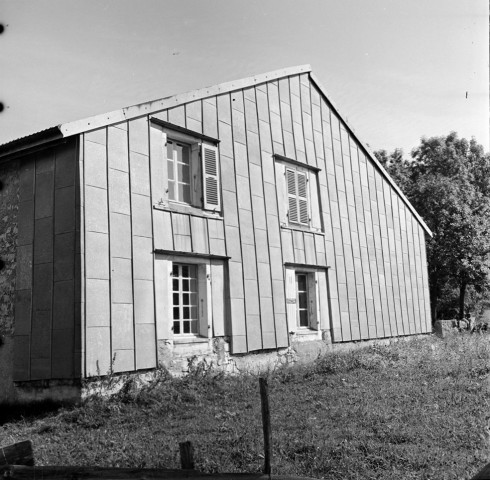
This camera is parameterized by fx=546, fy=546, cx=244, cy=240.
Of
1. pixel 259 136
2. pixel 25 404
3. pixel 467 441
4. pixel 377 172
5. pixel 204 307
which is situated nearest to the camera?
pixel 467 441

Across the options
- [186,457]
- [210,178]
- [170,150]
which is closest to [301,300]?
[210,178]

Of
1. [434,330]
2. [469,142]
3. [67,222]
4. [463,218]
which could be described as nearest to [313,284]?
[67,222]

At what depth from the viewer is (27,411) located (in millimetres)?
8430

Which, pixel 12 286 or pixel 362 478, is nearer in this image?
pixel 362 478

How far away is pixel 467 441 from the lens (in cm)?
613

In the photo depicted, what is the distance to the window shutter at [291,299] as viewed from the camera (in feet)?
40.2

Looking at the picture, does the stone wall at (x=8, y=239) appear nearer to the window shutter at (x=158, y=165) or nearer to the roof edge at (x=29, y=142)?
the roof edge at (x=29, y=142)

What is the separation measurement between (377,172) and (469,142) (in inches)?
745

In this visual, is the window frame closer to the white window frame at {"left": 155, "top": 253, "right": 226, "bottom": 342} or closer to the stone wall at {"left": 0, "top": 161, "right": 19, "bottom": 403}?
the white window frame at {"left": 155, "top": 253, "right": 226, "bottom": 342}

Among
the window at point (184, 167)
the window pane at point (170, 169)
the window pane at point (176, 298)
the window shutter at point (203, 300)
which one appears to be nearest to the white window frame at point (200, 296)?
the window shutter at point (203, 300)

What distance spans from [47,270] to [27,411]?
2196 millimetres

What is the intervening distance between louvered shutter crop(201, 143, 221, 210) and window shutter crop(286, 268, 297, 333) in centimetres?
260

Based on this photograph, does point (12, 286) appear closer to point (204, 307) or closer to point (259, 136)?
point (204, 307)

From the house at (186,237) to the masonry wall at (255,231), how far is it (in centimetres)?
3
